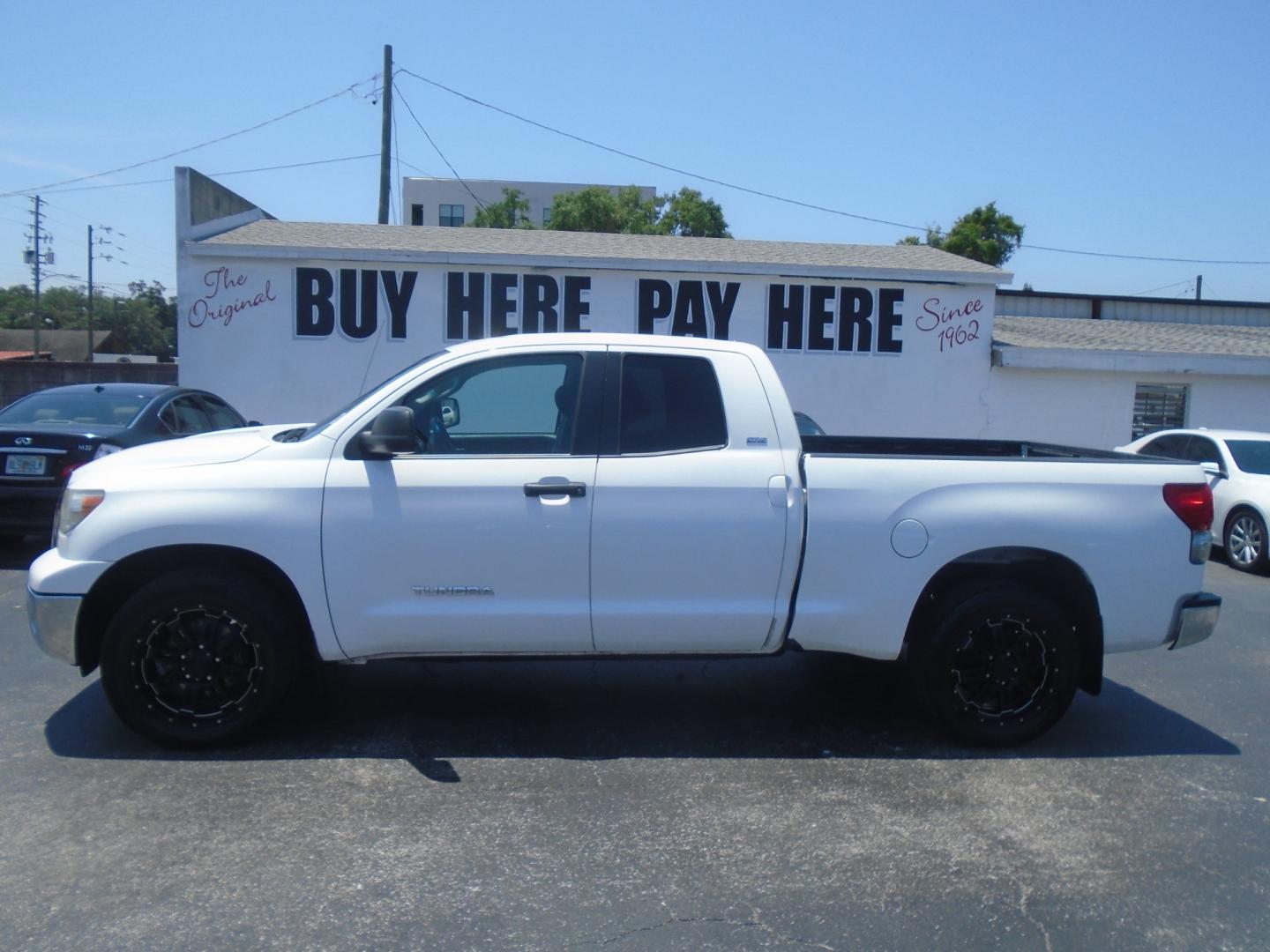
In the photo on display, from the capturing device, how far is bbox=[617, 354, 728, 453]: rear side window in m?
5.06

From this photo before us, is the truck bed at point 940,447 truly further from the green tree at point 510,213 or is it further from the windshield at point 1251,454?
the green tree at point 510,213

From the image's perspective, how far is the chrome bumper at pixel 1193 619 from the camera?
5.20 meters

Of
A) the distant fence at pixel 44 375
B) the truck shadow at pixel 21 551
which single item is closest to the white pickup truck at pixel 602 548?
the truck shadow at pixel 21 551

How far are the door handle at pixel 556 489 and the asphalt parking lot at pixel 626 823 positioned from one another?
1.23 m

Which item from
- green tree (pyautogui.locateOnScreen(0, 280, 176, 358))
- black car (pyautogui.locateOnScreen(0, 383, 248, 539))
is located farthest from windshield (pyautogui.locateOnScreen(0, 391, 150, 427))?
green tree (pyautogui.locateOnScreen(0, 280, 176, 358))

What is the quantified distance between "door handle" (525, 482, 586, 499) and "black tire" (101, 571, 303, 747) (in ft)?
4.15

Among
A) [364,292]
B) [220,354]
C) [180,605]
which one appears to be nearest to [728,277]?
[364,292]

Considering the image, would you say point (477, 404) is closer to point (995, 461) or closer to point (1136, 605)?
point (995, 461)

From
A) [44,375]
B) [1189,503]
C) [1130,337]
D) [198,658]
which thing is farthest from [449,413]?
[44,375]

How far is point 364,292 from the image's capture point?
16.5 meters

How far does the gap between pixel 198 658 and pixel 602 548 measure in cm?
190

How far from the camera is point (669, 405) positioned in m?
5.14

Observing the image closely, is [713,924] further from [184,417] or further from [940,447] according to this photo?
[184,417]

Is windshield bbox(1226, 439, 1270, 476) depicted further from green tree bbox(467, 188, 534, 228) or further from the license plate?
green tree bbox(467, 188, 534, 228)
